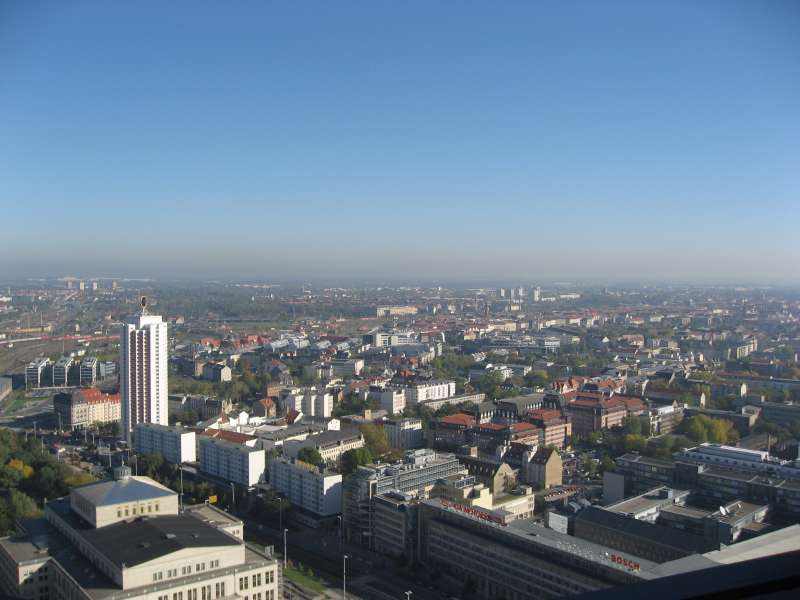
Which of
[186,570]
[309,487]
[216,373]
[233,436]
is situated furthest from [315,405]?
[186,570]

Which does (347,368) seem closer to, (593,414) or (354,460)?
(593,414)

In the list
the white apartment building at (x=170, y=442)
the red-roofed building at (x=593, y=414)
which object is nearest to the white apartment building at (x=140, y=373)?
the white apartment building at (x=170, y=442)

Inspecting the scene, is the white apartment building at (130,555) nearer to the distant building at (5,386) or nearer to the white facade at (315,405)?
the white facade at (315,405)

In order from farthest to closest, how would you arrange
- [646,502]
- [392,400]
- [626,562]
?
[392,400], [646,502], [626,562]

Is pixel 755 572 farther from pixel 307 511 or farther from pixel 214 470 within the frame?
pixel 214 470

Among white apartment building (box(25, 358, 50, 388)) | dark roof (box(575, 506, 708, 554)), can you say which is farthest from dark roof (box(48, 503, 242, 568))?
white apartment building (box(25, 358, 50, 388))

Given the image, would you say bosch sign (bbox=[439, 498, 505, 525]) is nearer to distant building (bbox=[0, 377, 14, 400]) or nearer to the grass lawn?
the grass lawn

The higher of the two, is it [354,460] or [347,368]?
[354,460]
